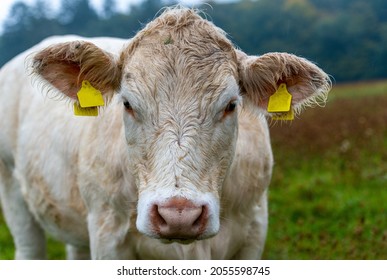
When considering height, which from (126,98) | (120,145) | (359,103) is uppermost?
(126,98)

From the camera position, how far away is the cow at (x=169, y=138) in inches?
159

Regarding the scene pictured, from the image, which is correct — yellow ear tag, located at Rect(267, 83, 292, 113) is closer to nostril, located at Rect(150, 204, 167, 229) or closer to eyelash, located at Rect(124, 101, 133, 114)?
eyelash, located at Rect(124, 101, 133, 114)

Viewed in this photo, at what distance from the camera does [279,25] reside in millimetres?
19062

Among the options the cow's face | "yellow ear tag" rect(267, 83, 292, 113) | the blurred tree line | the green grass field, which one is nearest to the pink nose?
the cow's face

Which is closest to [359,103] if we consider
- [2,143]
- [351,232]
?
[351,232]

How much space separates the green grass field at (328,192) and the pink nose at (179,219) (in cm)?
288

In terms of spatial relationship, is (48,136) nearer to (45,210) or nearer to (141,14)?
(45,210)

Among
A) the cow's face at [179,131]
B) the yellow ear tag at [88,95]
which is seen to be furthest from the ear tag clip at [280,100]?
the yellow ear tag at [88,95]

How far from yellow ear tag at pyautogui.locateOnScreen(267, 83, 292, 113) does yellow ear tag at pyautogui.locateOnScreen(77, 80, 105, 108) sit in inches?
42.9

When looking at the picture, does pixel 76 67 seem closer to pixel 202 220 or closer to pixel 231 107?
pixel 231 107

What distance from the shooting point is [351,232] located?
24.5ft

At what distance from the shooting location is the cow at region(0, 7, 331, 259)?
4043 mm

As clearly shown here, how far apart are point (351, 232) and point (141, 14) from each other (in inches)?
431

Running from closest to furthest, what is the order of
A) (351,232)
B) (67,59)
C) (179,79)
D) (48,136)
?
(179,79) → (67,59) → (48,136) → (351,232)
